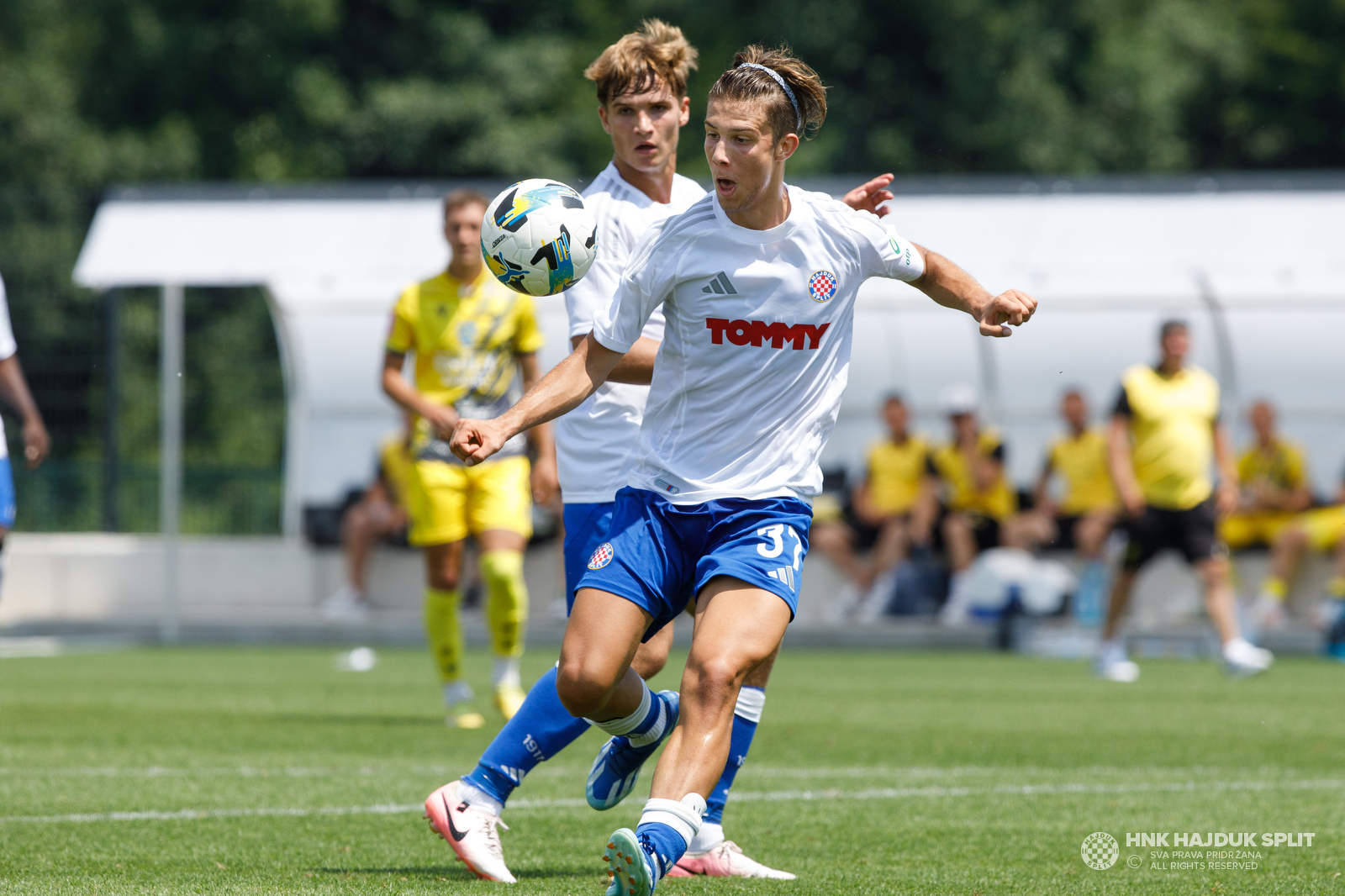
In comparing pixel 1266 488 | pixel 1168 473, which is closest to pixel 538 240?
pixel 1168 473

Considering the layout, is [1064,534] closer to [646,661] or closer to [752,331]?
[646,661]

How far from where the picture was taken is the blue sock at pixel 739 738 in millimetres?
5000

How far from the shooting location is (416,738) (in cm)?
807

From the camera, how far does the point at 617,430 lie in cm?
536

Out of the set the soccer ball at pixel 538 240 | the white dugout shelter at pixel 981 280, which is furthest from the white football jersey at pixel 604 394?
the white dugout shelter at pixel 981 280

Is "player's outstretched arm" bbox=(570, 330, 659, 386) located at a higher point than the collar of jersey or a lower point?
lower

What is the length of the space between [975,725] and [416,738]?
9.07 ft

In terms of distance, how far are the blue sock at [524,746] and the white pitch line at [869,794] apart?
1.05 meters

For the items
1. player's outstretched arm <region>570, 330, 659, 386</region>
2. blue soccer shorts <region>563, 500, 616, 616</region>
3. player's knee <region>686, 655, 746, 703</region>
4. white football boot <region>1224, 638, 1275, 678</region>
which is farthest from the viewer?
white football boot <region>1224, 638, 1275, 678</region>

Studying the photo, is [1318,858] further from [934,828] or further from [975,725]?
[975,725]

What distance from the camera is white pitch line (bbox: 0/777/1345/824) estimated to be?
5.84 meters

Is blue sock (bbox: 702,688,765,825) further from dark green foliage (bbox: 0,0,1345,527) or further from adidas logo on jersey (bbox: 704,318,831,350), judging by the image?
dark green foliage (bbox: 0,0,1345,527)

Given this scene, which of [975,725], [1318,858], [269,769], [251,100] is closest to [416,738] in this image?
[269,769]

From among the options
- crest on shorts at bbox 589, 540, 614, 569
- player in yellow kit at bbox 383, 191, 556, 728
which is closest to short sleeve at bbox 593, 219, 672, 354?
crest on shorts at bbox 589, 540, 614, 569
